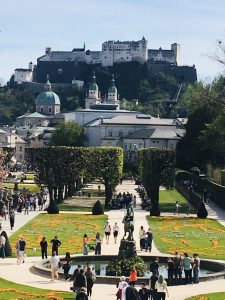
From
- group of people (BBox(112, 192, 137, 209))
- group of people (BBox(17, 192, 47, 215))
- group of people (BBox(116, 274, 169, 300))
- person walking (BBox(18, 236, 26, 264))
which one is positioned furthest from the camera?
group of people (BBox(112, 192, 137, 209))

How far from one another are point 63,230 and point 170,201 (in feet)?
94.1

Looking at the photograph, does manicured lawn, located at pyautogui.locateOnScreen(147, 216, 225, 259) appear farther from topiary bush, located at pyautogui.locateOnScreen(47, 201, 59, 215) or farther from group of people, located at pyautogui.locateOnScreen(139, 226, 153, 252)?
topiary bush, located at pyautogui.locateOnScreen(47, 201, 59, 215)

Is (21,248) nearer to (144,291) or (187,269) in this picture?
(187,269)

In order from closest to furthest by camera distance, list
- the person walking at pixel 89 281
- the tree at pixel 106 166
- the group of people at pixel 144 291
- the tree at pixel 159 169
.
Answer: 1. the group of people at pixel 144 291
2. the person walking at pixel 89 281
3. the tree at pixel 159 169
4. the tree at pixel 106 166

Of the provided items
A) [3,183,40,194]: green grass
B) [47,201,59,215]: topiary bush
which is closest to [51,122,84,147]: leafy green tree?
[3,183,40,194]: green grass

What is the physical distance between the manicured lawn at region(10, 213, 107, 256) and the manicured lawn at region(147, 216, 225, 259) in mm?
3517

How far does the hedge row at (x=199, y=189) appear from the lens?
6547 cm

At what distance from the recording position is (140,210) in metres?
62.2

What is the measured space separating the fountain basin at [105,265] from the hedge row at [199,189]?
3074 cm

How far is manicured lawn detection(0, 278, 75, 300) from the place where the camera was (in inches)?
977

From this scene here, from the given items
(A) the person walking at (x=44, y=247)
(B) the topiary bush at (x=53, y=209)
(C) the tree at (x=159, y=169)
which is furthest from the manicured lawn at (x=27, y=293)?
(C) the tree at (x=159, y=169)

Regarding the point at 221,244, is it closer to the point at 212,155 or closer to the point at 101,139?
the point at 212,155

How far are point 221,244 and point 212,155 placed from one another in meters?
52.2

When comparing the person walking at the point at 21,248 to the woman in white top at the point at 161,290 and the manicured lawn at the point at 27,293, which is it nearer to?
the manicured lawn at the point at 27,293
